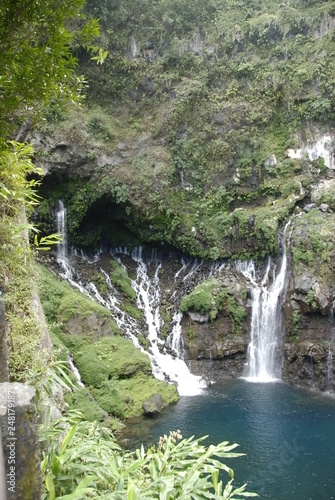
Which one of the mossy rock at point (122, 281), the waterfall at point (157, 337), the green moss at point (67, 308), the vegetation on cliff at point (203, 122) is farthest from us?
the vegetation on cliff at point (203, 122)

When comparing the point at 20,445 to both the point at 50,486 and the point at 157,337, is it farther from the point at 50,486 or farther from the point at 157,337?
the point at 157,337

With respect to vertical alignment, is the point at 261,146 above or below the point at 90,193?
above

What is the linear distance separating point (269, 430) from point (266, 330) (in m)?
5.52

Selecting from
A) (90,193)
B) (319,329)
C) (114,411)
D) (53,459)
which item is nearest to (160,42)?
(90,193)

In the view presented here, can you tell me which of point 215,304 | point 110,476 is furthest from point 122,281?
point 110,476

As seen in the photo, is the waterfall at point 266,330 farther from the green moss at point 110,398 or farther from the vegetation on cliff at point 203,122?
the green moss at point 110,398

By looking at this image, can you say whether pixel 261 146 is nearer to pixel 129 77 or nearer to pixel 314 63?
pixel 314 63

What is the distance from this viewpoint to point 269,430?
32.3 feet

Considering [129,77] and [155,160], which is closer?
[155,160]

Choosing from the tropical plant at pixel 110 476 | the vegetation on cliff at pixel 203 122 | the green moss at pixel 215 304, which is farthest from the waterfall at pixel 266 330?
the tropical plant at pixel 110 476

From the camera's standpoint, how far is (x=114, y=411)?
10352 millimetres

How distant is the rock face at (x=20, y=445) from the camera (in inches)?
78.7

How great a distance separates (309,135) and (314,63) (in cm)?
356

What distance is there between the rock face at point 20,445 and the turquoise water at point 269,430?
22.1 ft
